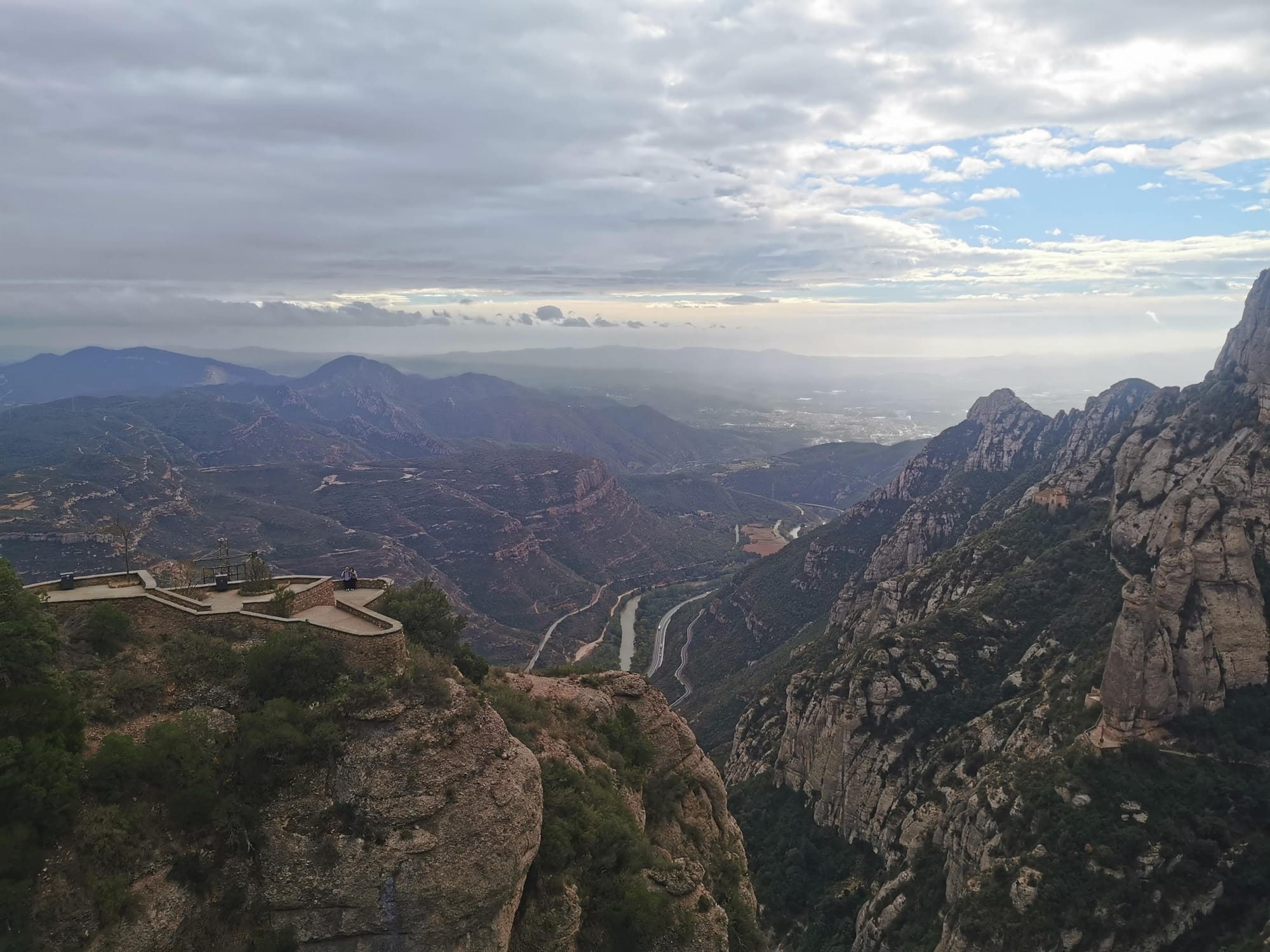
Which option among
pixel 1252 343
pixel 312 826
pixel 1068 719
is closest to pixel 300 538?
pixel 1068 719

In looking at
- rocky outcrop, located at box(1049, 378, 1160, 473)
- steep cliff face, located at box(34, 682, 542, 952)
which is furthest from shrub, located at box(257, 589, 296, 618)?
rocky outcrop, located at box(1049, 378, 1160, 473)

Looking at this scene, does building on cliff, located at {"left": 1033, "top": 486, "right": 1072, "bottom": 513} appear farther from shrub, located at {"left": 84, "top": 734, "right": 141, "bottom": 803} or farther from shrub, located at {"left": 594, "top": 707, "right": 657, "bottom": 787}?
shrub, located at {"left": 84, "top": 734, "right": 141, "bottom": 803}

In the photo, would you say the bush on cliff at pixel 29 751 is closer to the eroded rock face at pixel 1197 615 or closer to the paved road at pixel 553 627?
the eroded rock face at pixel 1197 615

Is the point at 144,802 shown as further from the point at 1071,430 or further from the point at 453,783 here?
the point at 1071,430

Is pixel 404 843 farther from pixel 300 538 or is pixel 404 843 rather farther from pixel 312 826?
pixel 300 538

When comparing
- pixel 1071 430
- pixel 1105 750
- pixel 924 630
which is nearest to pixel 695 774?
pixel 1105 750

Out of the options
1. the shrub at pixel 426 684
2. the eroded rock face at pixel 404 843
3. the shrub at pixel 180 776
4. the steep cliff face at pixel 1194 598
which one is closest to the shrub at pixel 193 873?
the shrub at pixel 180 776
